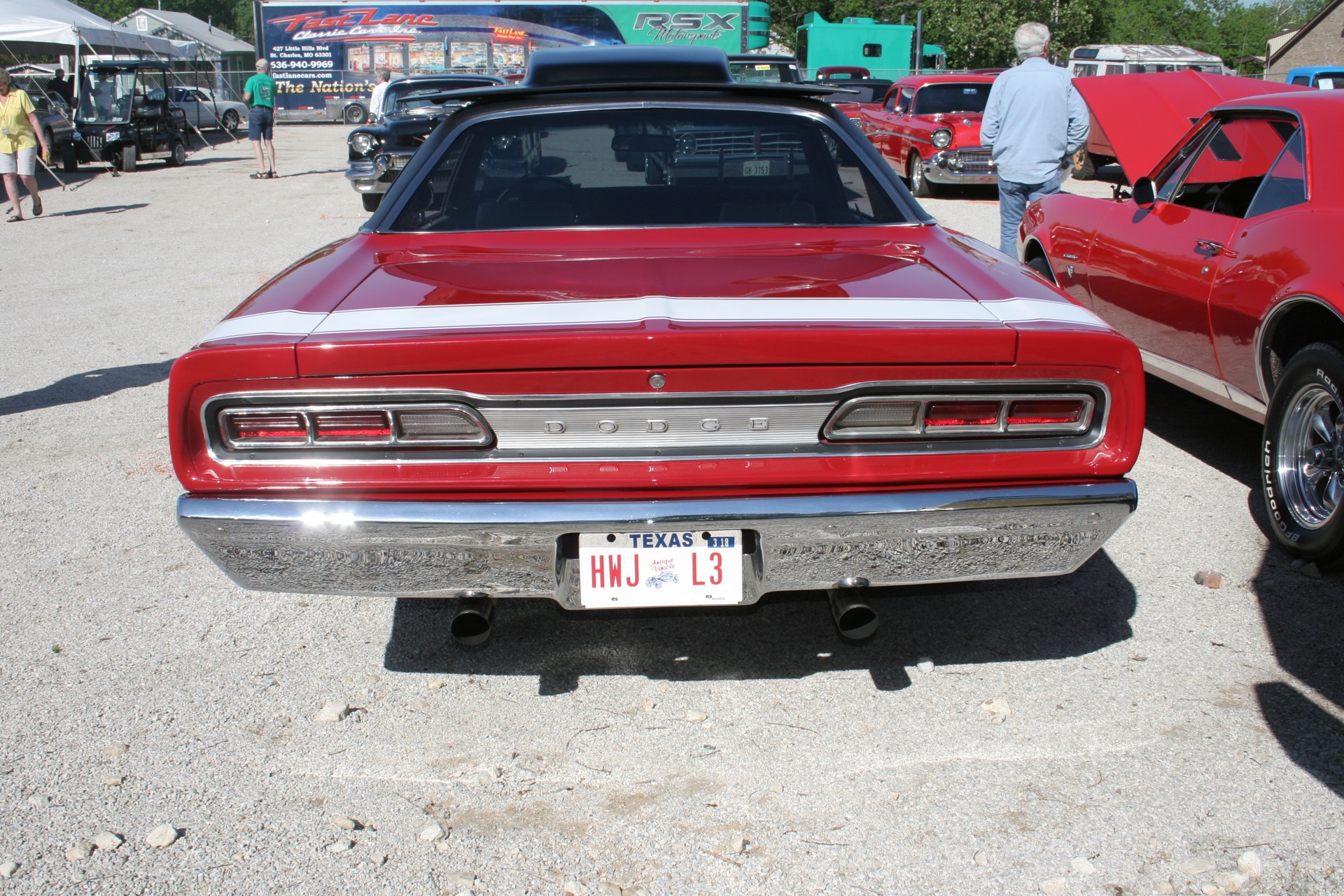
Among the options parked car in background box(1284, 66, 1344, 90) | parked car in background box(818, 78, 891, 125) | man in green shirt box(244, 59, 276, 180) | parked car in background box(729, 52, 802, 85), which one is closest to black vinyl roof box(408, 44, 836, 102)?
parked car in background box(729, 52, 802, 85)

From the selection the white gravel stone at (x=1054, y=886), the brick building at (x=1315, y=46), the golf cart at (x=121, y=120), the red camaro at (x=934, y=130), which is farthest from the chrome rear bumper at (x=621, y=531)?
the brick building at (x=1315, y=46)

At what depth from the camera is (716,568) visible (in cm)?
240

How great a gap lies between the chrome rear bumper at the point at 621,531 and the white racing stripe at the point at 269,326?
369 mm

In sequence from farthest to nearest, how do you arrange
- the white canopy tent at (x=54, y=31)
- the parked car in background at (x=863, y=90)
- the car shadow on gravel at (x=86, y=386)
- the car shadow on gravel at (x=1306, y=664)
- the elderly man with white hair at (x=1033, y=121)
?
the white canopy tent at (x=54, y=31) < the parked car in background at (x=863, y=90) < the elderly man with white hair at (x=1033, y=121) < the car shadow on gravel at (x=86, y=386) < the car shadow on gravel at (x=1306, y=664)

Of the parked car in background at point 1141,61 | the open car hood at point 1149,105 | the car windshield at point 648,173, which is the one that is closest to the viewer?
the car windshield at point 648,173

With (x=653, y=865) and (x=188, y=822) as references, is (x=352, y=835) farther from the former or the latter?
(x=653, y=865)

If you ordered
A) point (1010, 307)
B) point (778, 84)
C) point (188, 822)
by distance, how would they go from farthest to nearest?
1. point (778, 84)
2. point (1010, 307)
3. point (188, 822)

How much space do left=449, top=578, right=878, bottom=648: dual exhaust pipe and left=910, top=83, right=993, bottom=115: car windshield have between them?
1280cm

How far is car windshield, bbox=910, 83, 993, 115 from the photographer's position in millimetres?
14289

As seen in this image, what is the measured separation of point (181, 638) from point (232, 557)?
0.94 m

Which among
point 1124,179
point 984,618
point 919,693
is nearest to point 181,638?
point 919,693

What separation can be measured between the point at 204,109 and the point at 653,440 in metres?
27.6

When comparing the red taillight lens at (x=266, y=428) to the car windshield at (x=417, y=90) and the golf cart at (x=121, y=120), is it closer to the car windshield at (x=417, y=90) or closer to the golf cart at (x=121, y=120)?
the car windshield at (x=417, y=90)

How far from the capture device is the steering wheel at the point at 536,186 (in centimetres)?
342
